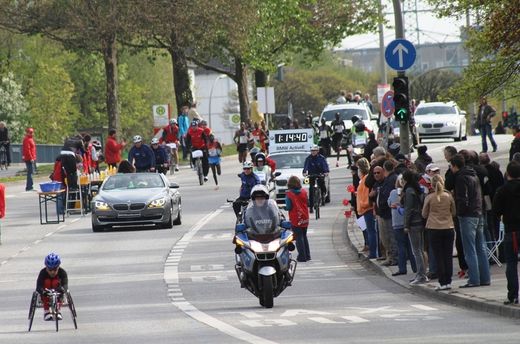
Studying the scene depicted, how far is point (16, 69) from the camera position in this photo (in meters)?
115

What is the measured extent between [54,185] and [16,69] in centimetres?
7661

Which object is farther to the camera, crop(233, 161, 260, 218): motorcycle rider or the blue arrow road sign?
the blue arrow road sign

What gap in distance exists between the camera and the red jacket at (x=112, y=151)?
46344mm

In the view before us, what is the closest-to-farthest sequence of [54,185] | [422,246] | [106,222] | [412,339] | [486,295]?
[412,339]
[486,295]
[422,246]
[106,222]
[54,185]

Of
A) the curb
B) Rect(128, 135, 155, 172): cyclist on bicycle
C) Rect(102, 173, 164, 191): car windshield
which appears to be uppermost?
Rect(128, 135, 155, 172): cyclist on bicycle

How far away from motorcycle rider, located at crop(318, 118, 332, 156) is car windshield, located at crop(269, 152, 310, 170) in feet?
42.6

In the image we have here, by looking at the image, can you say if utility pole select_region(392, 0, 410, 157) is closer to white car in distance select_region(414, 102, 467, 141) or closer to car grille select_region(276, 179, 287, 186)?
car grille select_region(276, 179, 287, 186)

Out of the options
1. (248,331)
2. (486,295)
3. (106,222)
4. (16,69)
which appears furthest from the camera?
(16,69)

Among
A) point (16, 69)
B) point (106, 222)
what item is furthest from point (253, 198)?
point (16, 69)

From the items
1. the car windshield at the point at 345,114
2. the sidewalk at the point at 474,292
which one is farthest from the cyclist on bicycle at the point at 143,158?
the car windshield at the point at 345,114

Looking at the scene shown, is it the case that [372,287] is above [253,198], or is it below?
below

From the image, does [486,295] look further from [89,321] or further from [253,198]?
[89,321]

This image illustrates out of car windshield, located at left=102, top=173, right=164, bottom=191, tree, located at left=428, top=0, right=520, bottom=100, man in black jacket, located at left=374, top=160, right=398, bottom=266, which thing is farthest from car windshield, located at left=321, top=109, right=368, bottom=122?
man in black jacket, located at left=374, top=160, right=398, bottom=266

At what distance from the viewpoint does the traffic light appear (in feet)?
102
